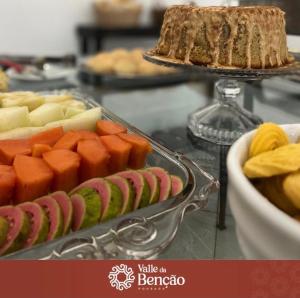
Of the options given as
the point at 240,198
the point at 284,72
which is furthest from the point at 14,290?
the point at 284,72

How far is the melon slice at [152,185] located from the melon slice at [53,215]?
93 mm

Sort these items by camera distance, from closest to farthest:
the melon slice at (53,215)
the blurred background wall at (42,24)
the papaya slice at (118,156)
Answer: the melon slice at (53,215)
the papaya slice at (118,156)
the blurred background wall at (42,24)

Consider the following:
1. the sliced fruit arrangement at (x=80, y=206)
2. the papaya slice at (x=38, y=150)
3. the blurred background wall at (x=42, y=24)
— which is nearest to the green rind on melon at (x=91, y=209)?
the sliced fruit arrangement at (x=80, y=206)

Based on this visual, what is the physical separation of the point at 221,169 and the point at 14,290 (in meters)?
0.25

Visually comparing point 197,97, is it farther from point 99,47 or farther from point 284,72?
point 99,47

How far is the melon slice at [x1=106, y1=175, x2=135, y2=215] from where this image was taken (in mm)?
380

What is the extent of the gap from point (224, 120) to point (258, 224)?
0.38 m

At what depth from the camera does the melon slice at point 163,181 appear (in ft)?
1.31

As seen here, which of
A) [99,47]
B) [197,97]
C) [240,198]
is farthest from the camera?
[99,47]

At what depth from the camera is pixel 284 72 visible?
53 centimetres

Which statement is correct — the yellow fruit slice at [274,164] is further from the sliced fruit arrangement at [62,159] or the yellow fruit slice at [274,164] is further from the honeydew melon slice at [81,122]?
the honeydew melon slice at [81,122]

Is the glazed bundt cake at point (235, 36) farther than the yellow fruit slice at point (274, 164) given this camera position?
Yes

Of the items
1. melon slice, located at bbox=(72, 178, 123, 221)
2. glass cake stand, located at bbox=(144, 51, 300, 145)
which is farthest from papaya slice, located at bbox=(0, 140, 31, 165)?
glass cake stand, located at bbox=(144, 51, 300, 145)

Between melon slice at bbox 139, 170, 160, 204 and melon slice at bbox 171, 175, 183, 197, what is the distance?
0.7 inches
